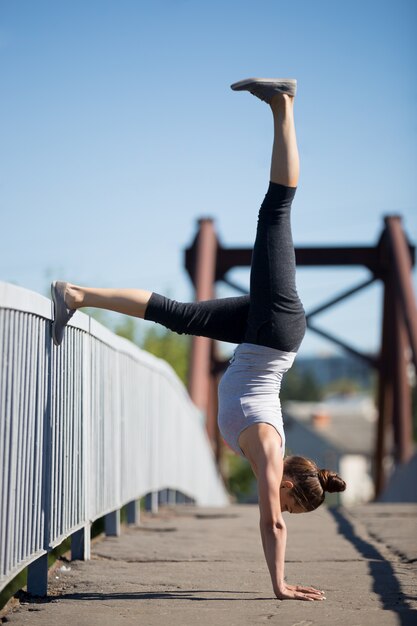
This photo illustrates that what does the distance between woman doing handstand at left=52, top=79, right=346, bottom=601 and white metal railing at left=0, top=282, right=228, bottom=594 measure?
1.22 feet

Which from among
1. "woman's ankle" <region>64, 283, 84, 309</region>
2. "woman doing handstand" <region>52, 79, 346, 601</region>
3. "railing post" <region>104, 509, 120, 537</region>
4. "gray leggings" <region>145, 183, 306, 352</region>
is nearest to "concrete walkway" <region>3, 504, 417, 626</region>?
"railing post" <region>104, 509, 120, 537</region>

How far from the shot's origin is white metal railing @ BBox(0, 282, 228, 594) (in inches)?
144

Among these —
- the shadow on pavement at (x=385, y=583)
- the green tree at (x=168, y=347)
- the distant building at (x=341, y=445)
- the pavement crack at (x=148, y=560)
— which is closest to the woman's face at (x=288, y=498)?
the shadow on pavement at (x=385, y=583)

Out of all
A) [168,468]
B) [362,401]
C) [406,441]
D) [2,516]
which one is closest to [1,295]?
[2,516]

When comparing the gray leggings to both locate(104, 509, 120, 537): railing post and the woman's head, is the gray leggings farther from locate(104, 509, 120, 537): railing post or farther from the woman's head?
locate(104, 509, 120, 537): railing post

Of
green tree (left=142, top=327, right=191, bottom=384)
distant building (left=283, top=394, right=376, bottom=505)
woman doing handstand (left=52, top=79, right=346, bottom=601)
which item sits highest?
green tree (left=142, top=327, right=191, bottom=384)

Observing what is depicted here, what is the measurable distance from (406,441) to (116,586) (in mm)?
18477

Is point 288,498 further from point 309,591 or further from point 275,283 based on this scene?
point 275,283

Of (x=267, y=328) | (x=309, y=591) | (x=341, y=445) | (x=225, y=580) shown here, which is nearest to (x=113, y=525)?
(x=225, y=580)

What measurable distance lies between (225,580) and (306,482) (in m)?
Answer: 0.72

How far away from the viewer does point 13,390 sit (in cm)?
371

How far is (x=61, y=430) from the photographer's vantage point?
4.68m

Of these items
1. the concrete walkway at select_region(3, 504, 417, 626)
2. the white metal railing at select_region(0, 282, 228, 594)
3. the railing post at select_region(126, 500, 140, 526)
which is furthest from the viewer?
the railing post at select_region(126, 500, 140, 526)

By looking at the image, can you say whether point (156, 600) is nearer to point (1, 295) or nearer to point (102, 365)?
point (1, 295)
